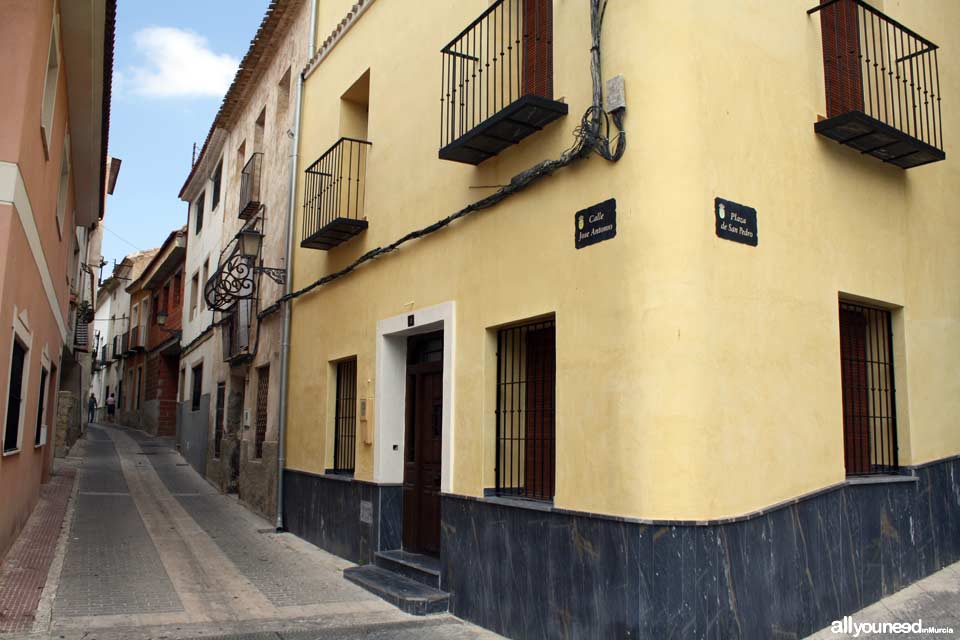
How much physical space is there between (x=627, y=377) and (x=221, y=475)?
11301 millimetres

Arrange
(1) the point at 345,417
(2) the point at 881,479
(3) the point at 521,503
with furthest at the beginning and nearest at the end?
(1) the point at 345,417 → (2) the point at 881,479 → (3) the point at 521,503

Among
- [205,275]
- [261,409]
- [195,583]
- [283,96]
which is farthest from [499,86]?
[205,275]

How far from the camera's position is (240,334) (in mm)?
13406

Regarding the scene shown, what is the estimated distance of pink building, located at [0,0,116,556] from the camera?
19.6 feet

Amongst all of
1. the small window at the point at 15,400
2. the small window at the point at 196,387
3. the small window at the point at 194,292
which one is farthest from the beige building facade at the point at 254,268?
the small window at the point at 15,400

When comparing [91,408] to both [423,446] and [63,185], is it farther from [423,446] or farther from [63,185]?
[423,446]

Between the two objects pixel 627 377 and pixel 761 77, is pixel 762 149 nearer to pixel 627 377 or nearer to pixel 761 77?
pixel 761 77

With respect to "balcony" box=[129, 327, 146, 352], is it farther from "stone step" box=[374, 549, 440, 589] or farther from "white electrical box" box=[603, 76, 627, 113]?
"white electrical box" box=[603, 76, 627, 113]

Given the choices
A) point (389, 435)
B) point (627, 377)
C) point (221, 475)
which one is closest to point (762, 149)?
point (627, 377)

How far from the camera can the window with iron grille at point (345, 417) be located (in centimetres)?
949

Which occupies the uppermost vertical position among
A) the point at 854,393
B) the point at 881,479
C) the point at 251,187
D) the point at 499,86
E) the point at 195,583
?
the point at 251,187

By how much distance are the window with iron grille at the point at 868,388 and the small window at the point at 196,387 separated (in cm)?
1404

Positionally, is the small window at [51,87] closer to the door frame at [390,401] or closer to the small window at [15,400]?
the small window at [15,400]

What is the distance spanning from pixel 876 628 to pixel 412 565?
12.7 feet
